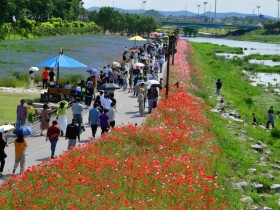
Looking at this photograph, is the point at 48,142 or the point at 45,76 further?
the point at 45,76

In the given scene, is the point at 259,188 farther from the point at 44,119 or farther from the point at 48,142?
the point at 44,119

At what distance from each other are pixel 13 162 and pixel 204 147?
6.77 meters

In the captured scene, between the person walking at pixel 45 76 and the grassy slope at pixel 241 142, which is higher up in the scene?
the person walking at pixel 45 76

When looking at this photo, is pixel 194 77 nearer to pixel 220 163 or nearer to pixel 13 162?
pixel 220 163

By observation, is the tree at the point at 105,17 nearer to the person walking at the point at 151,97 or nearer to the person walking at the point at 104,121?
the person walking at the point at 151,97

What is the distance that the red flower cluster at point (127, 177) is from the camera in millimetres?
13633

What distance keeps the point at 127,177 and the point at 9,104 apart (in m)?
15.4

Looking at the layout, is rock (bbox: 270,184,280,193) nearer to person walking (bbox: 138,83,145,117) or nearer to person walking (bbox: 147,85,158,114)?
person walking (bbox: 138,83,145,117)

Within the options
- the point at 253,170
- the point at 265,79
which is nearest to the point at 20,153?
the point at 253,170

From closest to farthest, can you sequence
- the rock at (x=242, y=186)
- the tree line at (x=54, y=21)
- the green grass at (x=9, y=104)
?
1. the rock at (x=242, y=186)
2. the green grass at (x=9, y=104)
3. the tree line at (x=54, y=21)

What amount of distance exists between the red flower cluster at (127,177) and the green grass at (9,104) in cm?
675

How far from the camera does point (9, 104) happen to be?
29.6 meters

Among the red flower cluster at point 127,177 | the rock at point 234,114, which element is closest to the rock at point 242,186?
the red flower cluster at point 127,177

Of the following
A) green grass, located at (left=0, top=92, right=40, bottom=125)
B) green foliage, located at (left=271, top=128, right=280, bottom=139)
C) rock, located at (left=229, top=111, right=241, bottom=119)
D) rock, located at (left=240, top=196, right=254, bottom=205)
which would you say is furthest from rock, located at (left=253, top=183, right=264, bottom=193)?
rock, located at (left=229, top=111, right=241, bottom=119)
